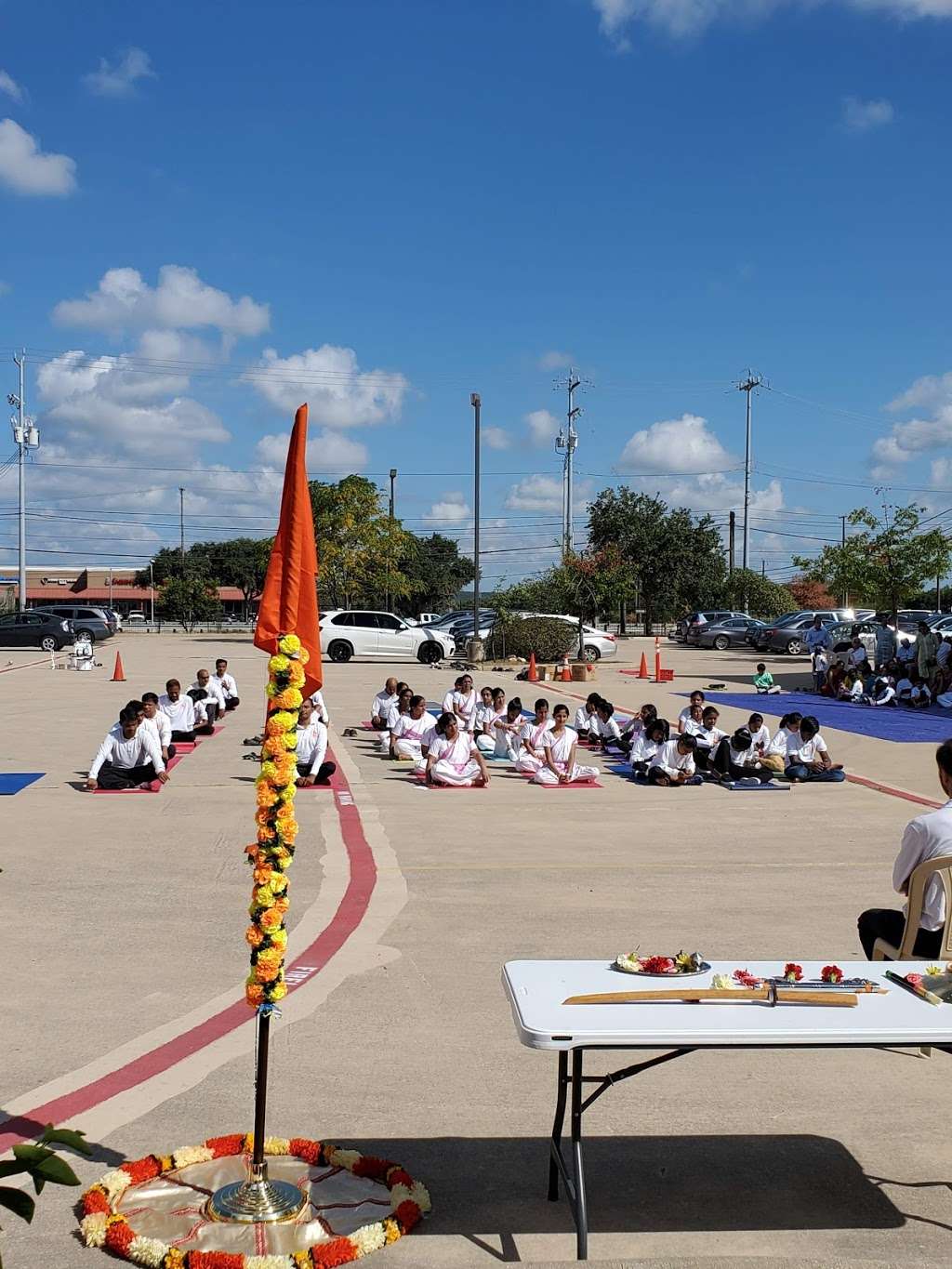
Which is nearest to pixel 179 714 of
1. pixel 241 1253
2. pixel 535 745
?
pixel 535 745

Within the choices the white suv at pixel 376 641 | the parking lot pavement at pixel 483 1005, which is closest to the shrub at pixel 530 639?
the white suv at pixel 376 641

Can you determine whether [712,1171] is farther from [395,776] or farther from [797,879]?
[395,776]

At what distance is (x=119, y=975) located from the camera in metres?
7.10

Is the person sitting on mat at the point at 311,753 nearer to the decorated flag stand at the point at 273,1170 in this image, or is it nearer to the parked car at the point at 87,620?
the decorated flag stand at the point at 273,1170

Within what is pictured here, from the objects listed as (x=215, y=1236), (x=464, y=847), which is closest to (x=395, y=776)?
(x=464, y=847)

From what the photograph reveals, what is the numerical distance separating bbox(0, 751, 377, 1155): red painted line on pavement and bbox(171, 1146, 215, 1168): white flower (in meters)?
0.67

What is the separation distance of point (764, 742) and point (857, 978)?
1150cm

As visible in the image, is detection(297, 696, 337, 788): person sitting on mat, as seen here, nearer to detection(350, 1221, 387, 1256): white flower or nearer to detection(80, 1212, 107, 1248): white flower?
detection(80, 1212, 107, 1248): white flower

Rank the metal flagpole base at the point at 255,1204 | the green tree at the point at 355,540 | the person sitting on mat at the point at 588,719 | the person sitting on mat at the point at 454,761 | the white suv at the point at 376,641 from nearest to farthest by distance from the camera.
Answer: the metal flagpole base at the point at 255,1204
the person sitting on mat at the point at 454,761
the person sitting on mat at the point at 588,719
the white suv at the point at 376,641
the green tree at the point at 355,540

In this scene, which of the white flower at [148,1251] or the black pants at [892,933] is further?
the black pants at [892,933]

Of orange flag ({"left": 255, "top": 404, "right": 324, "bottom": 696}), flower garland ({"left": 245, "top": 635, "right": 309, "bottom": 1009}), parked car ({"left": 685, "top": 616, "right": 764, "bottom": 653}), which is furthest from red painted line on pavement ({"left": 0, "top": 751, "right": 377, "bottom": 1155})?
parked car ({"left": 685, "top": 616, "right": 764, "bottom": 653})

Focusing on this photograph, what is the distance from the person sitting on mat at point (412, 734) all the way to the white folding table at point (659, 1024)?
1205 cm

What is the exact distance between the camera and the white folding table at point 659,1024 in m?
4.00

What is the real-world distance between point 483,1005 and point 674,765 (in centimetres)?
894
